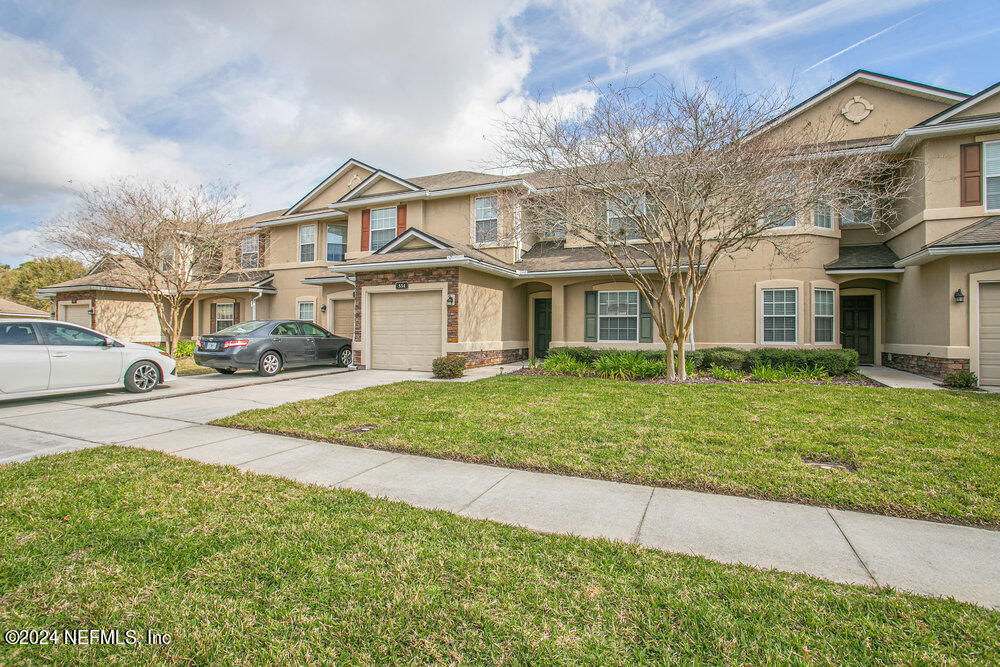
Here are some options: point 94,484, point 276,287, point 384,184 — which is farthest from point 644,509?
point 276,287

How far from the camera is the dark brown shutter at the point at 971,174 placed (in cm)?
1145

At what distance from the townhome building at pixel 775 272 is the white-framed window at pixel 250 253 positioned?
4.83 m

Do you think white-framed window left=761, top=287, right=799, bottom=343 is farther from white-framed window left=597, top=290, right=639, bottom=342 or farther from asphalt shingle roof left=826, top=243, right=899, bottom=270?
white-framed window left=597, top=290, right=639, bottom=342

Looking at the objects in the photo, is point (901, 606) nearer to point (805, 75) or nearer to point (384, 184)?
point (805, 75)

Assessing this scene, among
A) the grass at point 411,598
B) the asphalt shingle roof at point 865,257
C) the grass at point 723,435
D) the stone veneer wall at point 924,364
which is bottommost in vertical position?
the grass at point 411,598

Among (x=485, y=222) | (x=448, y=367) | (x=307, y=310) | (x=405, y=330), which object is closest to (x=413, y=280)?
(x=405, y=330)

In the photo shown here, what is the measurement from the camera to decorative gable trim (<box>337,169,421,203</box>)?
55.3ft

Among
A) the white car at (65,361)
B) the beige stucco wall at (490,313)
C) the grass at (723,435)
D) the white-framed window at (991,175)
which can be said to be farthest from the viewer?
the beige stucco wall at (490,313)

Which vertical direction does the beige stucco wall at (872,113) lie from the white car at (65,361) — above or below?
above

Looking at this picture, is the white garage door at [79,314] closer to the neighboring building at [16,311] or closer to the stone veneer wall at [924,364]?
the neighboring building at [16,311]

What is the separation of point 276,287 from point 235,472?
17.7 meters

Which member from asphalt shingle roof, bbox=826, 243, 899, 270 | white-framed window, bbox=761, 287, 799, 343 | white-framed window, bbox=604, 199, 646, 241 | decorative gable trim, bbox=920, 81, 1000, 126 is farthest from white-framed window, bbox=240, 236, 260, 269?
decorative gable trim, bbox=920, 81, 1000, 126

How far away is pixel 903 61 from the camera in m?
11.6

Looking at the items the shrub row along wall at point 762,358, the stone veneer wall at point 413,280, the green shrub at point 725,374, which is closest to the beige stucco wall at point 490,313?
the stone veneer wall at point 413,280
